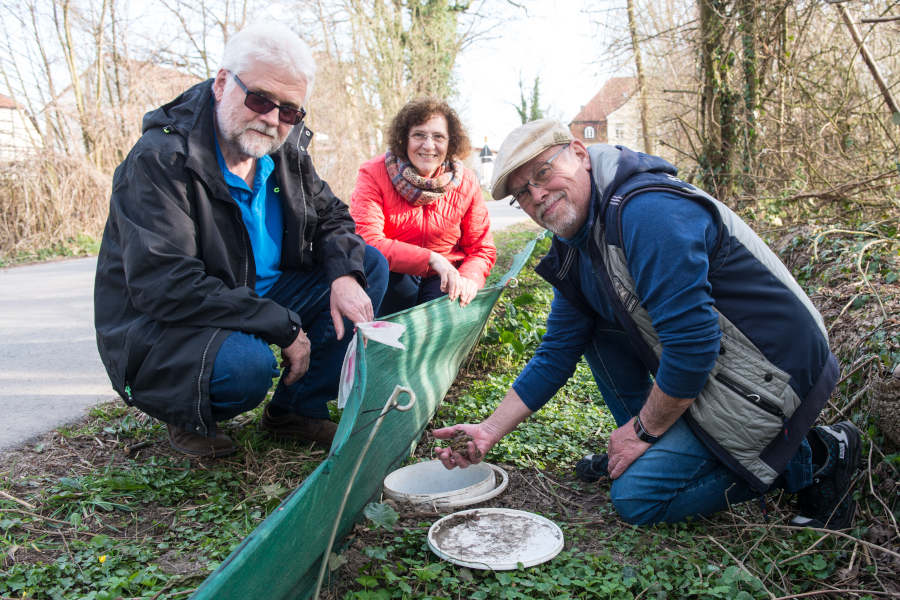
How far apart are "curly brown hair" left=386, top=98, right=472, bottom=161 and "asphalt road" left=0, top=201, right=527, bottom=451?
7.56 feet

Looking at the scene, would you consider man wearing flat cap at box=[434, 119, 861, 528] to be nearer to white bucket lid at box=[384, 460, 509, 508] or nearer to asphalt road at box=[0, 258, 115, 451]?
white bucket lid at box=[384, 460, 509, 508]

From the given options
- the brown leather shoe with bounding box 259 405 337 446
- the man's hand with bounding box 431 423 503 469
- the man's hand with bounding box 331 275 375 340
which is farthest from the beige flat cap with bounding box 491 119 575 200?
the brown leather shoe with bounding box 259 405 337 446

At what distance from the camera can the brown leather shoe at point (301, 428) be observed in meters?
3.13

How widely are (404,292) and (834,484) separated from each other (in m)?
2.52

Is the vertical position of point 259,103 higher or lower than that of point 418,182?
higher

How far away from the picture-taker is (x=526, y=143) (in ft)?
7.97

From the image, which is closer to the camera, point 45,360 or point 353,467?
point 353,467

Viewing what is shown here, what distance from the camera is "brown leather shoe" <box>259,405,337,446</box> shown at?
313cm

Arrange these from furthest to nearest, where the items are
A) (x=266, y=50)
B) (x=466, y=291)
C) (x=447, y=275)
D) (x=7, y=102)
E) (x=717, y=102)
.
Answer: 1. (x=7, y=102)
2. (x=717, y=102)
3. (x=447, y=275)
4. (x=466, y=291)
5. (x=266, y=50)

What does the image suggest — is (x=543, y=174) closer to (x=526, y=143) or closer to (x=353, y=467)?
(x=526, y=143)

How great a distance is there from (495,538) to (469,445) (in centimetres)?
42

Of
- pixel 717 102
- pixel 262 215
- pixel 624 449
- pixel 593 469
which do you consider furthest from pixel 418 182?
pixel 717 102

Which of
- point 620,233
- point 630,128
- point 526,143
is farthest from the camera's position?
point 630,128

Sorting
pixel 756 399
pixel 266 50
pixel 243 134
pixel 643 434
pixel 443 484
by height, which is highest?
pixel 266 50
